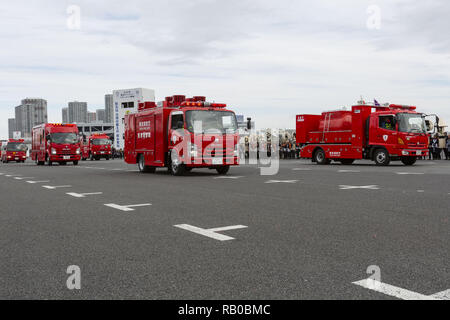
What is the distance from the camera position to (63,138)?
3155cm

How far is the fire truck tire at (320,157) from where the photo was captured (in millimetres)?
25627

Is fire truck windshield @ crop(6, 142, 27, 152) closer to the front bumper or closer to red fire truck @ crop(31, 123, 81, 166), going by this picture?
red fire truck @ crop(31, 123, 81, 166)

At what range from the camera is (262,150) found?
37.9 metres

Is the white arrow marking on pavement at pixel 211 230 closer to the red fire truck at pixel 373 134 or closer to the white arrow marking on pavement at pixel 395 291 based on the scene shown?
the white arrow marking on pavement at pixel 395 291

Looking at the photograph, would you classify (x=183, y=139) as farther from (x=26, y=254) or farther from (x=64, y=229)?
(x=26, y=254)

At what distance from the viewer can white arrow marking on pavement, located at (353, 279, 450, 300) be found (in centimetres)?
332

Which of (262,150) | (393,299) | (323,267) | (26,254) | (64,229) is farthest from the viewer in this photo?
(262,150)

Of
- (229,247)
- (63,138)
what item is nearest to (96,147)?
(63,138)

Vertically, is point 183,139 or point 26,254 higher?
point 183,139

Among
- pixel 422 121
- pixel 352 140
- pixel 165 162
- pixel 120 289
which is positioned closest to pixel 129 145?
pixel 165 162

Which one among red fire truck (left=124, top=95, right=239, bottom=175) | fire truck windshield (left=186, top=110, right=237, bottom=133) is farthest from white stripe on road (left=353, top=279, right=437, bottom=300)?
fire truck windshield (left=186, top=110, right=237, bottom=133)

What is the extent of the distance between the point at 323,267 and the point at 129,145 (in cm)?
1808

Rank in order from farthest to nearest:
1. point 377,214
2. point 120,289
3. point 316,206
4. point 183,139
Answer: point 183,139
point 316,206
point 377,214
point 120,289

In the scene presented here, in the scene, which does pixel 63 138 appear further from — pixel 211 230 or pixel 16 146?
pixel 211 230
